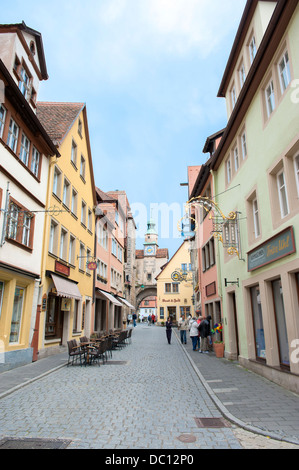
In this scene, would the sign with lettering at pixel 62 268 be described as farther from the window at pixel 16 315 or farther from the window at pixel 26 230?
the window at pixel 16 315

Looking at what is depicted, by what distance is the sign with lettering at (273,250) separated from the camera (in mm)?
7904

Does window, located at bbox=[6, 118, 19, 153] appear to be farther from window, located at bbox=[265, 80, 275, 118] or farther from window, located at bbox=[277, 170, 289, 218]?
window, located at bbox=[277, 170, 289, 218]

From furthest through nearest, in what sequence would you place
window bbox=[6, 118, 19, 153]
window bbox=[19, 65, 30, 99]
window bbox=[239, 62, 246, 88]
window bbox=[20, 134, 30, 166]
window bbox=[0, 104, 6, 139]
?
window bbox=[19, 65, 30, 99], window bbox=[20, 134, 30, 166], window bbox=[239, 62, 246, 88], window bbox=[6, 118, 19, 153], window bbox=[0, 104, 6, 139]

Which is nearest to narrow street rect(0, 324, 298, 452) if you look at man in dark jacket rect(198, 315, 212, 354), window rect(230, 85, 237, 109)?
man in dark jacket rect(198, 315, 212, 354)

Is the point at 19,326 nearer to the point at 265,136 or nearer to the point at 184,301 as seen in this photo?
the point at 265,136

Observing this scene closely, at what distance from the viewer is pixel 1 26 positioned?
12.5 metres

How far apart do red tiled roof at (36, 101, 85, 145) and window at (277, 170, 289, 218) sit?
1047 cm

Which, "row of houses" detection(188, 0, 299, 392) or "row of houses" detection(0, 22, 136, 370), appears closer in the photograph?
"row of houses" detection(188, 0, 299, 392)

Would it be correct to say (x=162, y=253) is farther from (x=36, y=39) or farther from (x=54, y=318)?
(x=36, y=39)

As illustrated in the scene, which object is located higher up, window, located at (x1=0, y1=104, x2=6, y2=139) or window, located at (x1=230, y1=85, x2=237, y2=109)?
window, located at (x1=230, y1=85, x2=237, y2=109)

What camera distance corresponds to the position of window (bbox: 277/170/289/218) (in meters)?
8.77

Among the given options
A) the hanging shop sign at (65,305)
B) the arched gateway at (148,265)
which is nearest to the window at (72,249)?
the hanging shop sign at (65,305)
